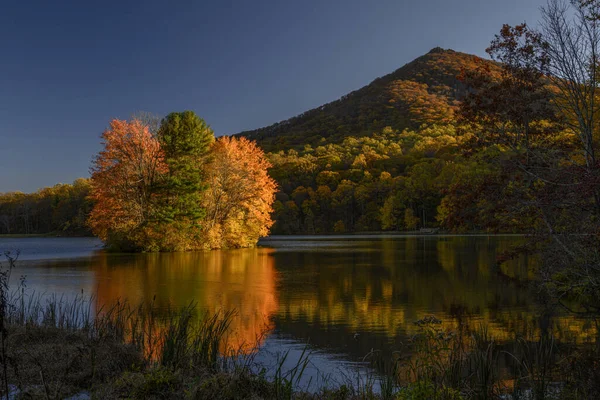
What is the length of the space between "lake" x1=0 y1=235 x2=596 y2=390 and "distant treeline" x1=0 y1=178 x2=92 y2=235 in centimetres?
7157

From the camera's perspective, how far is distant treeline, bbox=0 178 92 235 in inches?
3590

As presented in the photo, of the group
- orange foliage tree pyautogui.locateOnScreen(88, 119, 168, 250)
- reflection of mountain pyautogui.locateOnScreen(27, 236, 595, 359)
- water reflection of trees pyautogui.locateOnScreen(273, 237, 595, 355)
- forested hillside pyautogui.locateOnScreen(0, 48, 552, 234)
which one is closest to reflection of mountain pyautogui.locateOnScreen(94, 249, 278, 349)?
reflection of mountain pyautogui.locateOnScreen(27, 236, 595, 359)

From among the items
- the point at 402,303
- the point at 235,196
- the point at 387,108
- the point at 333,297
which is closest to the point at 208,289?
the point at 333,297

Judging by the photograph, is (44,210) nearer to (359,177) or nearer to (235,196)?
(359,177)

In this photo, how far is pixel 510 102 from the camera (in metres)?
12.3

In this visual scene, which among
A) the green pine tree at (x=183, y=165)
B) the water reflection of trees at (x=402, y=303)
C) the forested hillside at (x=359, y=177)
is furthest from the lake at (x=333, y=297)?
the forested hillside at (x=359, y=177)

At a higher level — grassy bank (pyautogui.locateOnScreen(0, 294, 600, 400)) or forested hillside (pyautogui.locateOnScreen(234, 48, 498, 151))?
forested hillside (pyautogui.locateOnScreen(234, 48, 498, 151))

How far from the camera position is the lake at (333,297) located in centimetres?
962

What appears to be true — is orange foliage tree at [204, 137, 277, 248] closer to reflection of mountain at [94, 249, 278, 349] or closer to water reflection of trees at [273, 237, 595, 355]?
reflection of mountain at [94, 249, 278, 349]

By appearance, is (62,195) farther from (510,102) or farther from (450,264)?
(510,102)

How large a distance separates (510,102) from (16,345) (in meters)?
11.7

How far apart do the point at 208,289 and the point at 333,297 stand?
4.57 m

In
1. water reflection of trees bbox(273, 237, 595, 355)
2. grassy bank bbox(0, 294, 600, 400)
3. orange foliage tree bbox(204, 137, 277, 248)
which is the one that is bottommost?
water reflection of trees bbox(273, 237, 595, 355)

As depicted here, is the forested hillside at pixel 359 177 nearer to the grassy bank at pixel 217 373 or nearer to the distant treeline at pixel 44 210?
the distant treeline at pixel 44 210
